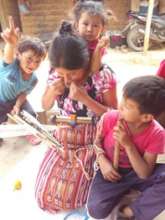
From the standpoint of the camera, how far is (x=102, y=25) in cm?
113

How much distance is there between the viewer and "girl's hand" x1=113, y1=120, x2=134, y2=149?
96cm

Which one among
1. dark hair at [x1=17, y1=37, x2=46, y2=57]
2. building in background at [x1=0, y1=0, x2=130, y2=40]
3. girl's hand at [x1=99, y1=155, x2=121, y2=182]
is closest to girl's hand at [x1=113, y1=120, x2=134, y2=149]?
girl's hand at [x1=99, y1=155, x2=121, y2=182]

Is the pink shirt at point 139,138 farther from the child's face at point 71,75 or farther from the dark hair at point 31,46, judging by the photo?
the dark hair at point 31,46

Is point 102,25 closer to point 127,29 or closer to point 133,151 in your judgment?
point 133,151

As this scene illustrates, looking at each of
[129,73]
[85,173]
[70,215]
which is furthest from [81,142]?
[129,73]

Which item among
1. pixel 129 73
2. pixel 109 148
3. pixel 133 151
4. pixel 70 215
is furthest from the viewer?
pixel 129 73

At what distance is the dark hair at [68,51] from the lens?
988 millimetres

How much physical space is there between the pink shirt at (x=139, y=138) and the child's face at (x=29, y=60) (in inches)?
21.3

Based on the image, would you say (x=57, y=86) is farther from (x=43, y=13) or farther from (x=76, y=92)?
(x=43, y=13)

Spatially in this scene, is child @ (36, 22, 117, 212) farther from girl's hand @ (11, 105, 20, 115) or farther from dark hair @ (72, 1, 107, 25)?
girl's hand @ (11, 105, 20, 115)

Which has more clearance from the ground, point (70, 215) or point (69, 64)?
point (69, 64)

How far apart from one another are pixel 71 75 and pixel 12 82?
591mm

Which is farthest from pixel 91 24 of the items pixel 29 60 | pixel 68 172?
pixel 68 172

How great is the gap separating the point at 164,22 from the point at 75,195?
2.85m
